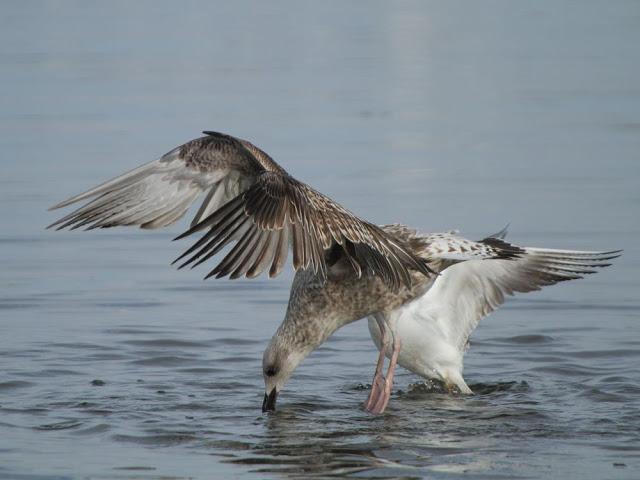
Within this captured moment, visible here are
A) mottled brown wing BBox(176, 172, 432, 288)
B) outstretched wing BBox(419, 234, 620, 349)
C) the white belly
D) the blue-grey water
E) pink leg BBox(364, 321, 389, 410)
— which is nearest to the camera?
mottled brown wing BBox(176, 172, 432, 288)

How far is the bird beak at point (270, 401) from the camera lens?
8305mm

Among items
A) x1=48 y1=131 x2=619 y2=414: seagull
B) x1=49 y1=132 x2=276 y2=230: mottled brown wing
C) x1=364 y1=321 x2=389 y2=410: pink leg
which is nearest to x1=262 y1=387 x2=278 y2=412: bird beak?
x1=48 y1=131 x2=619 y2=414: seagull

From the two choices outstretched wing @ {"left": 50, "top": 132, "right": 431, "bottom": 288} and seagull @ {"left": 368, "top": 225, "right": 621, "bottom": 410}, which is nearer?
outstretched wing @ {"left": 50, "top": 132, "right": 431, "bottom": 288}

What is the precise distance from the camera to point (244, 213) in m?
7.00

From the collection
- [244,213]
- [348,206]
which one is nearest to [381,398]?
[244,213]

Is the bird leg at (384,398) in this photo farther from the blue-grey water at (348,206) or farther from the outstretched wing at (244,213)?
the outstretched wing at (244,213)

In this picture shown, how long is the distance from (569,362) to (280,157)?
5208 millimetres

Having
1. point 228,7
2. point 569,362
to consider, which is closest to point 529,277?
point 569,362

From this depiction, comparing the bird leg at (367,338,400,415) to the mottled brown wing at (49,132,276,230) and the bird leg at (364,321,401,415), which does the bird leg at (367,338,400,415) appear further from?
the mottled brown wing at (49,132,276,230)

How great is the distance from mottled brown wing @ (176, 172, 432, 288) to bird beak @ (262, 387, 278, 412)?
1.25 metres

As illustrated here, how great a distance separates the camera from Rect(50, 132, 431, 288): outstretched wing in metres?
6.95

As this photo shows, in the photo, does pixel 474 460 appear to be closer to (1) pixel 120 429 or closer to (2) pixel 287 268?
(1) pixel 120 429

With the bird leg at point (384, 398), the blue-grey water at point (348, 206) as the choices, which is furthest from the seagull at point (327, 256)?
the blue-grey water at point (348, 206)

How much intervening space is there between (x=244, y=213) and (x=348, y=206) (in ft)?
17.7
